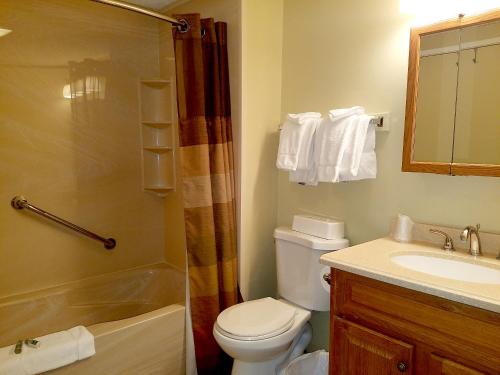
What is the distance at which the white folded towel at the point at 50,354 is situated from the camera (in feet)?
4.51

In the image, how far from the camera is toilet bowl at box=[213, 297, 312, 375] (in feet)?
5.14

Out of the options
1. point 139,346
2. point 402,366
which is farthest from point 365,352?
point 139,346

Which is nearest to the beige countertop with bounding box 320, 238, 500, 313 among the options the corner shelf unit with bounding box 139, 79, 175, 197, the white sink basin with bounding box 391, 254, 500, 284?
the white sink basin with bounding box 391, 254, 500, 284

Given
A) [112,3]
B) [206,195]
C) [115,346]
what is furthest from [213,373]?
[112,3]

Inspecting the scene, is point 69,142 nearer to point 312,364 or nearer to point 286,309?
point 286,309

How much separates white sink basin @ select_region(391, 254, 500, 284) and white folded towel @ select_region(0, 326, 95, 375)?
53.6 inches

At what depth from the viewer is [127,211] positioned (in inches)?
101

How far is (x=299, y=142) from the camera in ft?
5.99

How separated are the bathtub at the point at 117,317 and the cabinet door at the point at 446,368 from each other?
1.24 m

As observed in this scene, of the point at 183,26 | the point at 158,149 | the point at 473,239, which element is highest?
the point at 183,26

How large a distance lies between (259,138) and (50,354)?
57.1 inches

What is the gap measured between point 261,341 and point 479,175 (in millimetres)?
1120

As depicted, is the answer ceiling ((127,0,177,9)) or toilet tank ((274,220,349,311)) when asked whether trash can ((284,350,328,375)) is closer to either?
toilet tank ((274,220,349,311))

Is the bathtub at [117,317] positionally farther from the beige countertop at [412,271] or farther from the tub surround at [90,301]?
the beige countertop at [412,271]
